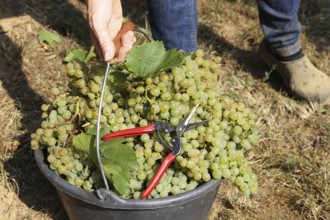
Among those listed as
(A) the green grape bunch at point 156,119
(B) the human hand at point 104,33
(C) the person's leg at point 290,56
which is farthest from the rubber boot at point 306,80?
(B) the human hand at point 104,33

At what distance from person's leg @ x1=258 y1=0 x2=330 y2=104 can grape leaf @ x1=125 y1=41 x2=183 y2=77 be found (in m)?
1.02

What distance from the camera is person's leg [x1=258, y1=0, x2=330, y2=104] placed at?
254 centimetres

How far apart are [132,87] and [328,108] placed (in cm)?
139

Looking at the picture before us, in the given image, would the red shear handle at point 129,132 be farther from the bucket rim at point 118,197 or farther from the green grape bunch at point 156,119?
the bucket rim at point 118,197

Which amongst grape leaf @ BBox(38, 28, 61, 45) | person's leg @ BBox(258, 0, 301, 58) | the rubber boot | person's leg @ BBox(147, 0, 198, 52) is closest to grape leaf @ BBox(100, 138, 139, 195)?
person's leg @ BBox(147, 0, 198, 52)

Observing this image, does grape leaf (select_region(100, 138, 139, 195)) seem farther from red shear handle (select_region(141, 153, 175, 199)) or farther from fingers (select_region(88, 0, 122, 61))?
fingers (select_region(88, 0, 122, 61))

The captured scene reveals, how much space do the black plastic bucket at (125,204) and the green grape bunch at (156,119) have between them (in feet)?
0.11

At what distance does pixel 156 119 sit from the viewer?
63.6 inches

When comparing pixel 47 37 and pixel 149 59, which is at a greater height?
pixel 149 59

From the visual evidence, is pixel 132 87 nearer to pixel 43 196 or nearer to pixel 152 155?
pixel 152 155

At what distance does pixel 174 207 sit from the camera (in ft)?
5.23

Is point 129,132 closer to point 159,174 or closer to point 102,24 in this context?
point 159,174

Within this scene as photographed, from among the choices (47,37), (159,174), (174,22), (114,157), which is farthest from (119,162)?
(47,37)

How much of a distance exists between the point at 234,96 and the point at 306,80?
1.28 feet
